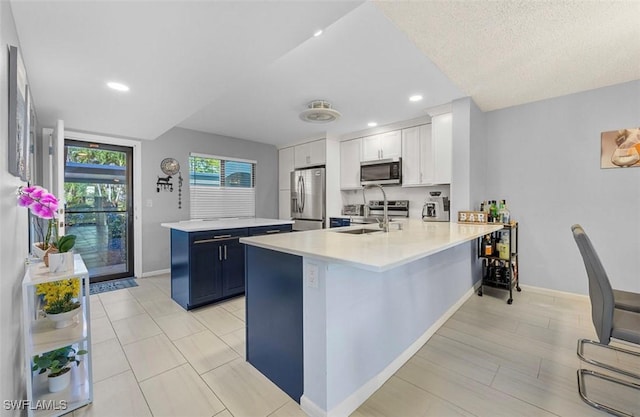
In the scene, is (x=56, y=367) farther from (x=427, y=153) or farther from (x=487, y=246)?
(x=427, y=153)

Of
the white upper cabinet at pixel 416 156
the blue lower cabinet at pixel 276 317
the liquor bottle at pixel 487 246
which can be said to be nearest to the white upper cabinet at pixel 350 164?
the white upper cabinet at pixel 416 156

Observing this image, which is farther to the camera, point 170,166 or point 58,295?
point 170,166

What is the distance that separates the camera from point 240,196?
516 centimetres

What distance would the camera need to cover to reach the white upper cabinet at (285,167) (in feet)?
18.1

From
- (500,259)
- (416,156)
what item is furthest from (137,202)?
(500,259)

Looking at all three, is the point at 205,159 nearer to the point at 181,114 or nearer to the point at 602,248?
the point at 181,114

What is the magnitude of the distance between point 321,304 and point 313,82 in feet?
7.26

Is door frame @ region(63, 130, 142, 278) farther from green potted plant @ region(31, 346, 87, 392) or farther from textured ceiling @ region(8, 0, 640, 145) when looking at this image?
green potted plant @ region(31, 346, 87, 392)

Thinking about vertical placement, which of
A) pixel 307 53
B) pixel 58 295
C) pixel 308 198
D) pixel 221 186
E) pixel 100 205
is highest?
pixel 307 53

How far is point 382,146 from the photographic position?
4.31 meters

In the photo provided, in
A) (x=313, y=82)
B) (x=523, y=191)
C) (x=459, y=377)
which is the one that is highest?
(x=313, y=82)

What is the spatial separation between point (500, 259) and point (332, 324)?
8.96ft

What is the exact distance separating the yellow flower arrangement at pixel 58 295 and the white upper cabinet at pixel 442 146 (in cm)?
374

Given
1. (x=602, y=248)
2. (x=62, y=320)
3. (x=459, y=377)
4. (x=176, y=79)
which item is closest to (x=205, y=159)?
(x=176, y=79)
